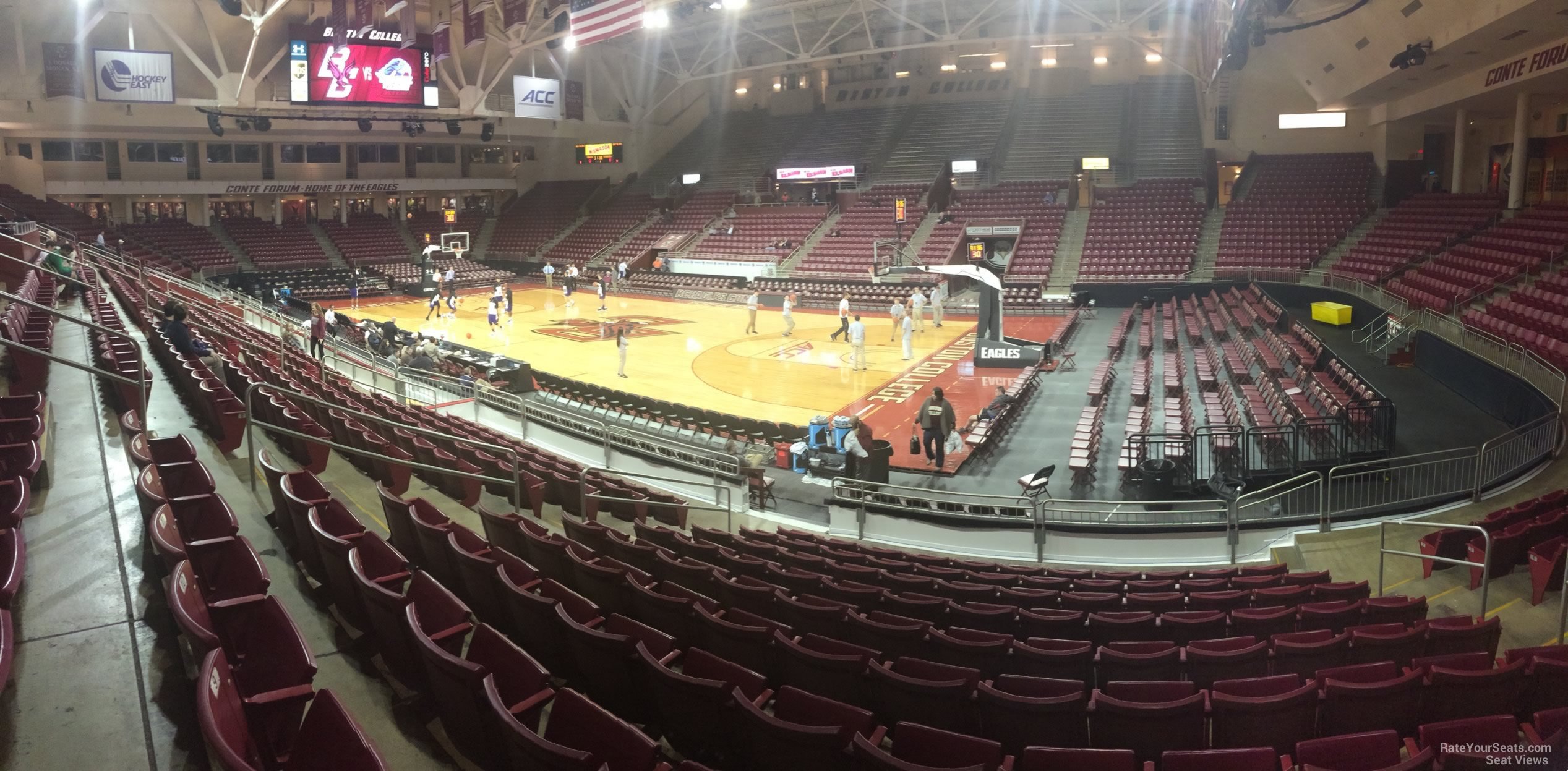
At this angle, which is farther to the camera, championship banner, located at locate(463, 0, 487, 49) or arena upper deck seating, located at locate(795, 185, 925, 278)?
arena upper deck seating, located at locate(795, 185, 925, 278)

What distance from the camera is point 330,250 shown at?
159ft

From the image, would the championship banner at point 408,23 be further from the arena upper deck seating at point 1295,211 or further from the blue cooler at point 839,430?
the arena upper deck seating at point 1295,211

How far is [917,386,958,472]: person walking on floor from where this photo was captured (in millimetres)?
15414

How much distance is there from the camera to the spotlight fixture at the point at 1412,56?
2003 centimetres

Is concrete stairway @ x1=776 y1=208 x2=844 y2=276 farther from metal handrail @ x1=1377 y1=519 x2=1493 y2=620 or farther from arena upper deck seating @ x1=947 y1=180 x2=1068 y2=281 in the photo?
metal handrail @ x1=1377 y1=519 x2=1493 y2=620

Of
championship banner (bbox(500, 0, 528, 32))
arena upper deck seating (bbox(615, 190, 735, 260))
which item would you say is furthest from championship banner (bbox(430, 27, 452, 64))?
arena upper deck seating (bbox(615, 190, 735, 260))

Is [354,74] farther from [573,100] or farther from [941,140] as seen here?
[941,140]

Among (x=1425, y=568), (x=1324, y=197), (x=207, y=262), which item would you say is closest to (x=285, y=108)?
(x=207, y=262)

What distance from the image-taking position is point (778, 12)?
4216 cm

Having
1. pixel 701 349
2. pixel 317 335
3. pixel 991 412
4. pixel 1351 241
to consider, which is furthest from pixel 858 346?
pixel 1351 241

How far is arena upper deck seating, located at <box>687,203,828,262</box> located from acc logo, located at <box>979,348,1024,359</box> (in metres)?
19.4

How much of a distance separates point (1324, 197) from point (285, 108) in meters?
39.3

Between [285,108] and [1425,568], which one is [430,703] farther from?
[285,108]

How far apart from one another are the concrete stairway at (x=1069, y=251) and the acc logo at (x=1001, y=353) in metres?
12.0
